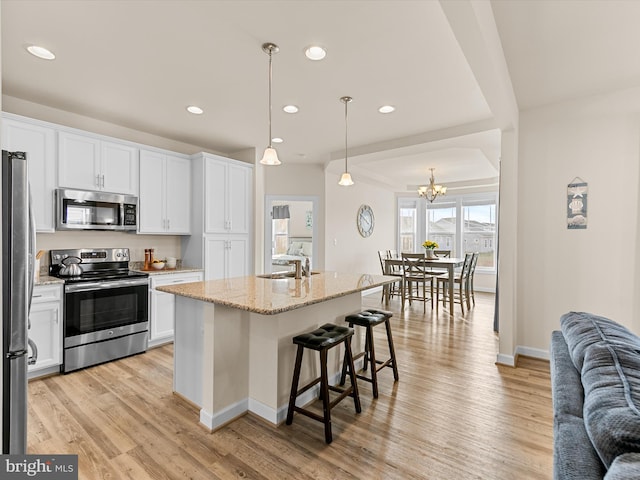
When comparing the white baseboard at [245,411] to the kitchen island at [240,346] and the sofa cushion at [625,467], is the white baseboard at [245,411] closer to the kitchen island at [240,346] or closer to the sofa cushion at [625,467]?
the kitchen island at [240,346]

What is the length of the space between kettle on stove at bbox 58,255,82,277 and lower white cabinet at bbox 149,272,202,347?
0.68 meters

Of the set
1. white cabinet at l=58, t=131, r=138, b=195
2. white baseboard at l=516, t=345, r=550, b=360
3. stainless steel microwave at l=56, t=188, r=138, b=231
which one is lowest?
white baseboard at l=516, t=345, r=550, b=360

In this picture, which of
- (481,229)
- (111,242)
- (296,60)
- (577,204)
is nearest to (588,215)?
(577,204)

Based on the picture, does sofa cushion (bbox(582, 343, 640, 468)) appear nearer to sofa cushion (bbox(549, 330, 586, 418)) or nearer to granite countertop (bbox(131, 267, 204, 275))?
sofa cushion (bbox(549, 330, 586, 418))

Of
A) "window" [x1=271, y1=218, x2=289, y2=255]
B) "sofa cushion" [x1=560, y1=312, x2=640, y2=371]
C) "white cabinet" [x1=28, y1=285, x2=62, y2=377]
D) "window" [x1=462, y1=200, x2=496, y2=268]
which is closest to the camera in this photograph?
"sofa cushion" [x1=560, y1=312, x2=640, y2=371]

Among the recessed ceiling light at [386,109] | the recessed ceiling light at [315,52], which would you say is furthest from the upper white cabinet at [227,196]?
the recessed ceiling light at [315,52]

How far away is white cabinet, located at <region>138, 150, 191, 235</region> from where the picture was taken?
3.97 m

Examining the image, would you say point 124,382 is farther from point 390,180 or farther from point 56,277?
point 390,180

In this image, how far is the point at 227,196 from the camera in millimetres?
4605

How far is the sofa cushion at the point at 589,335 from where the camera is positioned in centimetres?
123

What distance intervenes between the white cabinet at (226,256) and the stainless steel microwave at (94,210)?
0.93 m

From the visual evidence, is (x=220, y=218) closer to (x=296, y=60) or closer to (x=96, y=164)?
(x=96, y=164)

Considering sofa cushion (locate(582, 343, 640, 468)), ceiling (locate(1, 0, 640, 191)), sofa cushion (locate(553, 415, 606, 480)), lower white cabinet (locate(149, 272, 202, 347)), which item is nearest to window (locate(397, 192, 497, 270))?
ceiling (locate(1, 0, 640, 191))

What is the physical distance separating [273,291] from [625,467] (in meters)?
2.00
